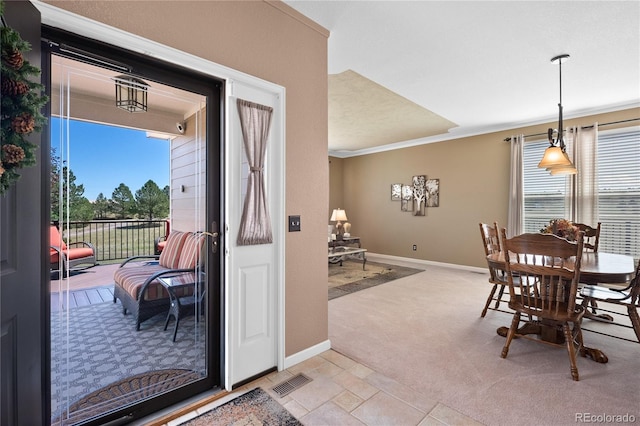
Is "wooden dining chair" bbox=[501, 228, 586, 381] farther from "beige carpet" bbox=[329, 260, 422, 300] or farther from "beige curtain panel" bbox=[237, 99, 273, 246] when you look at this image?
"beige carpet" bbox=[329, 260, 422, 300]

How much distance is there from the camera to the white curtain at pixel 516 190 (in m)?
5.13

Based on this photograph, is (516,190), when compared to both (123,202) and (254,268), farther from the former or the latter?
(123,202)

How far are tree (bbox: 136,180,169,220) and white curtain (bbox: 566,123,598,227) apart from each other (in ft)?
18.3

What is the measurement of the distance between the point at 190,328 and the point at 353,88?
3234 mm

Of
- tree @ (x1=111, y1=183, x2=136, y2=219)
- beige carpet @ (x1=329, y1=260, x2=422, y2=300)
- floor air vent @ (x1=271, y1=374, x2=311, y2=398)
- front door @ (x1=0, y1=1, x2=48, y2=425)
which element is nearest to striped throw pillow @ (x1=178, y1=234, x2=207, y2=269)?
tree @ (x1=111, y1=183, x2=136, y2=219)

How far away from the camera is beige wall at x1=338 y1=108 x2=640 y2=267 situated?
5.53 meters

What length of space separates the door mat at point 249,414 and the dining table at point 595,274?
6.99 feet

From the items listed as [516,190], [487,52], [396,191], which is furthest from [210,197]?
[396,191]

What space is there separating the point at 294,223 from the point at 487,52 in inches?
Result: 98.6

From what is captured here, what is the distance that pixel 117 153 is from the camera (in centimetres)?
169

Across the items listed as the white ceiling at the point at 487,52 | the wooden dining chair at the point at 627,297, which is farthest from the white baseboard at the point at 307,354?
the white ceiling at the point at 487,52

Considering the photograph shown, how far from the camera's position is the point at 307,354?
238 cm

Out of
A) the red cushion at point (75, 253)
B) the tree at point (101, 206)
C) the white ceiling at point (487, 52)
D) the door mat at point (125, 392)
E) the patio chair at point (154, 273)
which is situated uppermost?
the white ceiling at point (487, 52)

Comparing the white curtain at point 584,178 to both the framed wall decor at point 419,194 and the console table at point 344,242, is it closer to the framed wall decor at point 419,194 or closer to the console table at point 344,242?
the framed wall decor at point 419,194
